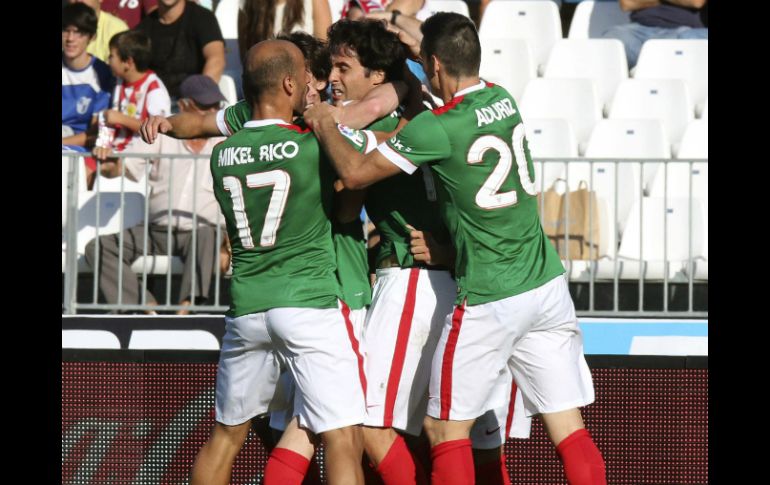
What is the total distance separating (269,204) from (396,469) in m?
1.22

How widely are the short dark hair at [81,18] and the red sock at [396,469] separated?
5703mm

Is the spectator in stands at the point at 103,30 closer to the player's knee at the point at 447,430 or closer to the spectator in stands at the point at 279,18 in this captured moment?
the spectator in stands at the point at 279,18

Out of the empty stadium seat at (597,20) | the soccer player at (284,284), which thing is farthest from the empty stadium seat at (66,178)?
the empty stadium seat at (597,20)

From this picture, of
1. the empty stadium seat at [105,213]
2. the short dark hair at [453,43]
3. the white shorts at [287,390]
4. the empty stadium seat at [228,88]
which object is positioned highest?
the empty stadium seat at [228,88]

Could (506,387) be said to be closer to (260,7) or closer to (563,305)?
(563,305)

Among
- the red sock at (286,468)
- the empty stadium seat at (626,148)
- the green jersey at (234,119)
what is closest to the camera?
the red sock at (286,468)

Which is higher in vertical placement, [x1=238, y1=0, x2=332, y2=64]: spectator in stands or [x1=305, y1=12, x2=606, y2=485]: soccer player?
[x1=238, y1=0, x2=332, y2=64]: spectator in stands

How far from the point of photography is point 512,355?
16.0 ft

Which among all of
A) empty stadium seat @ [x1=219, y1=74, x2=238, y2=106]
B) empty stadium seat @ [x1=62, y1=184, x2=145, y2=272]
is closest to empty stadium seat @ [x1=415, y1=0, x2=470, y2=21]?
empty stadium seat @ [x1=219, y1=74, x2=238, y2=106]

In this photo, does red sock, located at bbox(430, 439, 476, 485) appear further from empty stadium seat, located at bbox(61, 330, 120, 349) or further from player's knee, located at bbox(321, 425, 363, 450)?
empty stadium seat, located at bbox(61, 330, 120, 349)

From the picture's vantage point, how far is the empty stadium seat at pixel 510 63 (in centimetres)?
994

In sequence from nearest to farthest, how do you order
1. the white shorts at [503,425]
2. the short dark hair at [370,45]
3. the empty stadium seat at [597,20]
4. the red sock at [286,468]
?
the red sock at [286,468] → the short dark hair at [370,45] → the white shorts at [503,425] → the empty stadium seat at [597,20]

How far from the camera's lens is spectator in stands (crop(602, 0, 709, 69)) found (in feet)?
33.5

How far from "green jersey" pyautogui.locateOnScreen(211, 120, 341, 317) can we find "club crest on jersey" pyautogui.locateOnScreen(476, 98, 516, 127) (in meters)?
0.63
